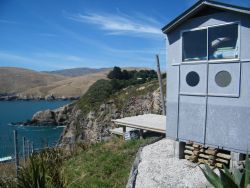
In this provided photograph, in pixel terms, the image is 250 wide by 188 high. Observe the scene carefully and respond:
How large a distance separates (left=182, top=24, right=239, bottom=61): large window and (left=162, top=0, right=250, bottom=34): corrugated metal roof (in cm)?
47

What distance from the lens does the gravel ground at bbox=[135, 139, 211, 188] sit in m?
9.47

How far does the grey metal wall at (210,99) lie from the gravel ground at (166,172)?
0.85m

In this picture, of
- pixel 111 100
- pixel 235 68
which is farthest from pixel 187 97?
pixel 111 100

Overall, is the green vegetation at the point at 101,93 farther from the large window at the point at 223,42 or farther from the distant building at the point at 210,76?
the large window at the point at 223,42

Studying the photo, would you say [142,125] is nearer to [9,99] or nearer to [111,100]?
[111,100]

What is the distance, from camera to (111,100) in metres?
44.9

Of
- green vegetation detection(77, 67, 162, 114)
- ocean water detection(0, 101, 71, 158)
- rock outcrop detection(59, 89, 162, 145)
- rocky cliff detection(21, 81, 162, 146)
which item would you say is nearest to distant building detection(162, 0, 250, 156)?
ocean water detection(0, 101, 71, 158)

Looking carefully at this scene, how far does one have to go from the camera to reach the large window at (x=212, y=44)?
9.74m

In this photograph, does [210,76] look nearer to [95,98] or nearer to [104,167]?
[104,167]

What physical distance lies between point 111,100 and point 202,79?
34.7m

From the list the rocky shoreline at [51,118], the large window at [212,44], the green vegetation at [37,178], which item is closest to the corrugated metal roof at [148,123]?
the large window at [212,44]

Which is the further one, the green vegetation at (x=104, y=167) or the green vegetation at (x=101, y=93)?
the green vegetation at (x=101, y=93)

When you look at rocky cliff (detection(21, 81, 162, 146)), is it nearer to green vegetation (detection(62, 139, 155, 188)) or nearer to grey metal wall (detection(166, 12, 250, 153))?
green vegetation (detection(62, 139, 155, 188))

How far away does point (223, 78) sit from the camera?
988 cm
